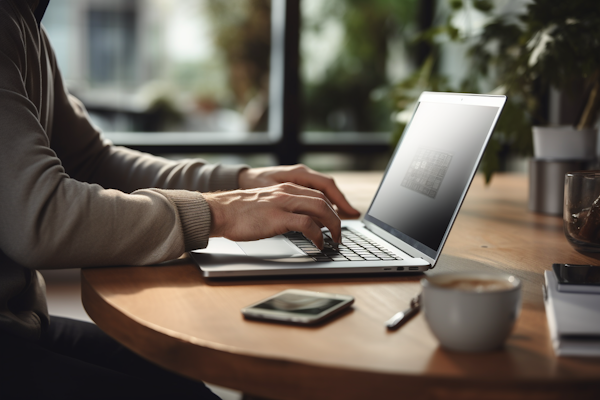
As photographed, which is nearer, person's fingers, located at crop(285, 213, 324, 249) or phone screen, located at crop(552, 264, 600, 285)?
phone screen, located at crop(552, 264, 600, 285)

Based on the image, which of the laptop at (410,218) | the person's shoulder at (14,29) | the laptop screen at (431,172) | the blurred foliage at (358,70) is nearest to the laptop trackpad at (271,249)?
the laptop at (410,218)

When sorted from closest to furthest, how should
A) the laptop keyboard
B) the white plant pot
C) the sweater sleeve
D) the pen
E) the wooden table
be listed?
the wooden table < the pen < the sweater sleeve < the laptop keyboard < the white plant pot

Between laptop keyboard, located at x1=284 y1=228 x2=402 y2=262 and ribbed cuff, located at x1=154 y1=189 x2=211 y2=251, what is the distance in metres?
0.15

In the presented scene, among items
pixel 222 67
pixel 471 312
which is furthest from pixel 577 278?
pixel 222 67

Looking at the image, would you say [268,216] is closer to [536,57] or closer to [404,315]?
[404,315]

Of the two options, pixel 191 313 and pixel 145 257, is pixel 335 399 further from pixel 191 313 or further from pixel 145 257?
pixel 145 257

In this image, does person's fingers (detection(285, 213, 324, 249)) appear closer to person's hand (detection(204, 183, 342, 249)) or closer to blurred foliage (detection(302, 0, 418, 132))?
person's hand (detection(204, 183, 342, 249))

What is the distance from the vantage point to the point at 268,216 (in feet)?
2.66

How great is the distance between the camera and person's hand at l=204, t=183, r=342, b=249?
0.81 meters

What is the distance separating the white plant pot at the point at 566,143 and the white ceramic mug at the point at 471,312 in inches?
34.7

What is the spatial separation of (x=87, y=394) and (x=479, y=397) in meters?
0.51

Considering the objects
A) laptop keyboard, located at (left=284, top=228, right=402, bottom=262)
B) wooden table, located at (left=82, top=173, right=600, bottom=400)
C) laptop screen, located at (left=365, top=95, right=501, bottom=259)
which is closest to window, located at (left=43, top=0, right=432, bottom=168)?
laptop screen, located at (left=365, top=95, right=501, bottom=259)

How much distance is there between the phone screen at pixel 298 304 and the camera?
603 millimetres

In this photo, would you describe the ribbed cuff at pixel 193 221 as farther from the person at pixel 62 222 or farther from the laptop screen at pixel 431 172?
the laptop screen at pixel 431 172
